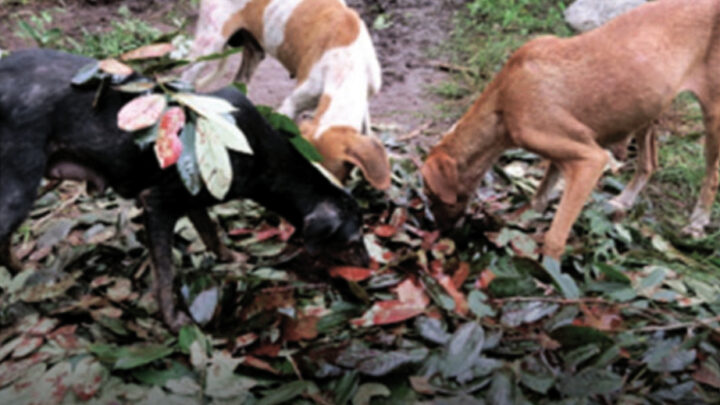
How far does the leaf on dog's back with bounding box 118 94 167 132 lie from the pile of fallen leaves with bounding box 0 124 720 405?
898 millimetres

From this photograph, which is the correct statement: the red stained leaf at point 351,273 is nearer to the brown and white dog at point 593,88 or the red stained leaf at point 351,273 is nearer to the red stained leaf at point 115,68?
the brown and white dog at point 593,88

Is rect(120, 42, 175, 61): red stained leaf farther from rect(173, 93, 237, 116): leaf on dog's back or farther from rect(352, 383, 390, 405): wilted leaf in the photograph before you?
rect(352, 383, 390, 405): wilted leaf

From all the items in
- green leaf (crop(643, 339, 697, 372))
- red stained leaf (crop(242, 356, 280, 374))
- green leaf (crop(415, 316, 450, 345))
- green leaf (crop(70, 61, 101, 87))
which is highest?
green leaf (crop(70, 61, 101, 87))

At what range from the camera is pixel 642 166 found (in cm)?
408

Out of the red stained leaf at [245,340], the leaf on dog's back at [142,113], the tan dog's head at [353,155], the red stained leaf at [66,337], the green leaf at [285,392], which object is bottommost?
the red stained leaf at [245,340]

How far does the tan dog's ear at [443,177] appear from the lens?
355 cm

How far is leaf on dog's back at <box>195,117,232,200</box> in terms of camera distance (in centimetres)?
231

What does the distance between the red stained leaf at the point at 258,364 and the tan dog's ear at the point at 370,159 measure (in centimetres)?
129

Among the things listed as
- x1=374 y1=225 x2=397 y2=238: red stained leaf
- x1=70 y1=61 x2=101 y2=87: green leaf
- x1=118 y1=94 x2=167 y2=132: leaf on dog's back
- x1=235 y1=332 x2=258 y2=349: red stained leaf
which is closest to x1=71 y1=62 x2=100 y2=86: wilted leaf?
x1=70 y1=61 x2=101 y2=87: green leaf

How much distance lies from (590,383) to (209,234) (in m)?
2.08

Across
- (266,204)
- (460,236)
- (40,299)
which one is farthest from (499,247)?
(40,299)

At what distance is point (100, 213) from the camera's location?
3.71 m

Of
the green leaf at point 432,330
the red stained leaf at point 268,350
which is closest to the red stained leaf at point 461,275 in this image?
the green leaf at point 432,330

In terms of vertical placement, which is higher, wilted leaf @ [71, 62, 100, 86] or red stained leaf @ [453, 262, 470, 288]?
wilted leaf @ [71, 62, 100, 86]
